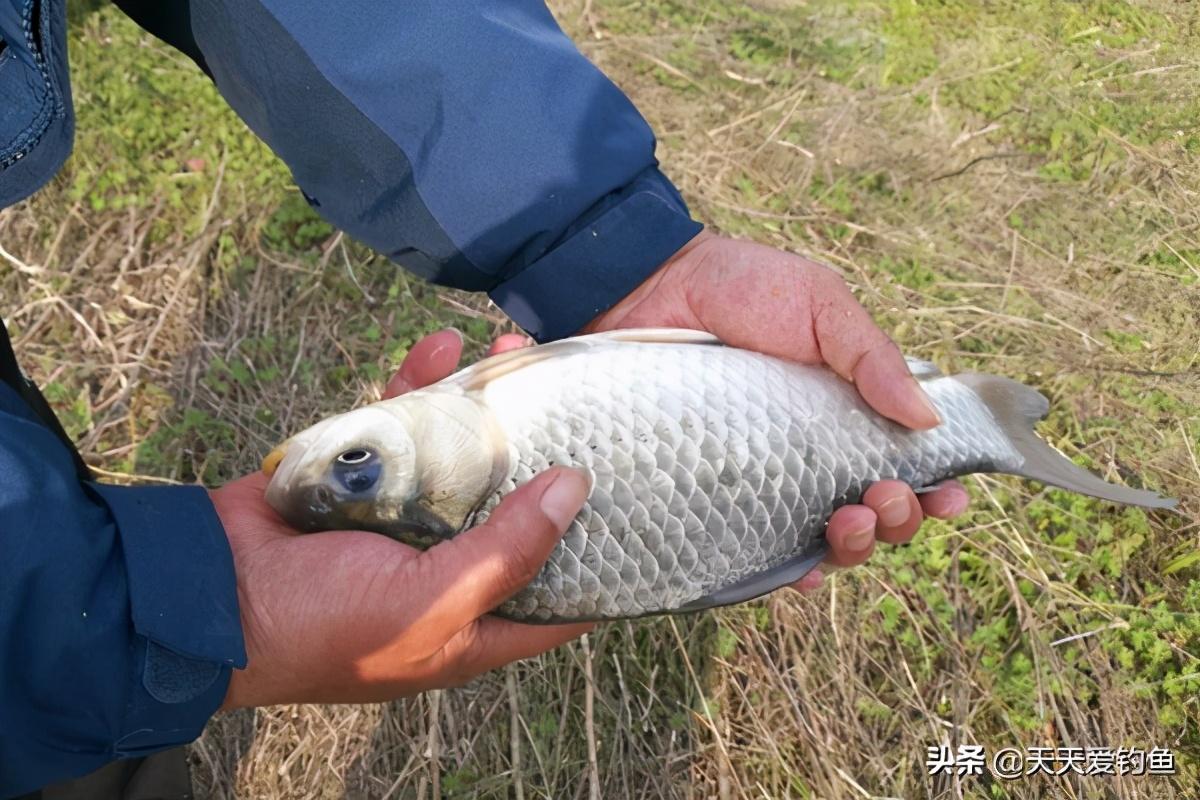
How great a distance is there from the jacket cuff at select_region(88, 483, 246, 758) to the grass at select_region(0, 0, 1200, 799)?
1.34 meters

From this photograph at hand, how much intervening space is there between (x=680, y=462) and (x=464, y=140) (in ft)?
3.09

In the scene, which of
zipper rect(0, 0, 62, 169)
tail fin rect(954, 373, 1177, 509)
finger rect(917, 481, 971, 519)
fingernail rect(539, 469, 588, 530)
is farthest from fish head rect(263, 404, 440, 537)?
tail fin rect(954, 373, 1177, 509)

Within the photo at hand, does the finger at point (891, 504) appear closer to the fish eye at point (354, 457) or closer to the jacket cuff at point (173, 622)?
the fish eye at point (354, 457)

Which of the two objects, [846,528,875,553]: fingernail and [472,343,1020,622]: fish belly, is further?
[846,528,875,553]: fingernail

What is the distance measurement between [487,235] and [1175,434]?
2.85m

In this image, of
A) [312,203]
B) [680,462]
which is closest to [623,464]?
[680,462]

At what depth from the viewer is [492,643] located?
2.00m

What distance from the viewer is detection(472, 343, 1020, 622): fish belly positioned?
1.89 meters

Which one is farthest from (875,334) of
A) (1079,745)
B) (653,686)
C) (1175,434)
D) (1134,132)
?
(1134,132)

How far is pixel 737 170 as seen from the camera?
415 centimetres

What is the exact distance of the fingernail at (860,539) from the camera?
2002 mm

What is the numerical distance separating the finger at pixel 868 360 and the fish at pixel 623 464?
0.25ft

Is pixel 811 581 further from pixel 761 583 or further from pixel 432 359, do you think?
pixel 432 359

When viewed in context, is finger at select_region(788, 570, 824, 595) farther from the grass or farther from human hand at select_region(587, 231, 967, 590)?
the grass
